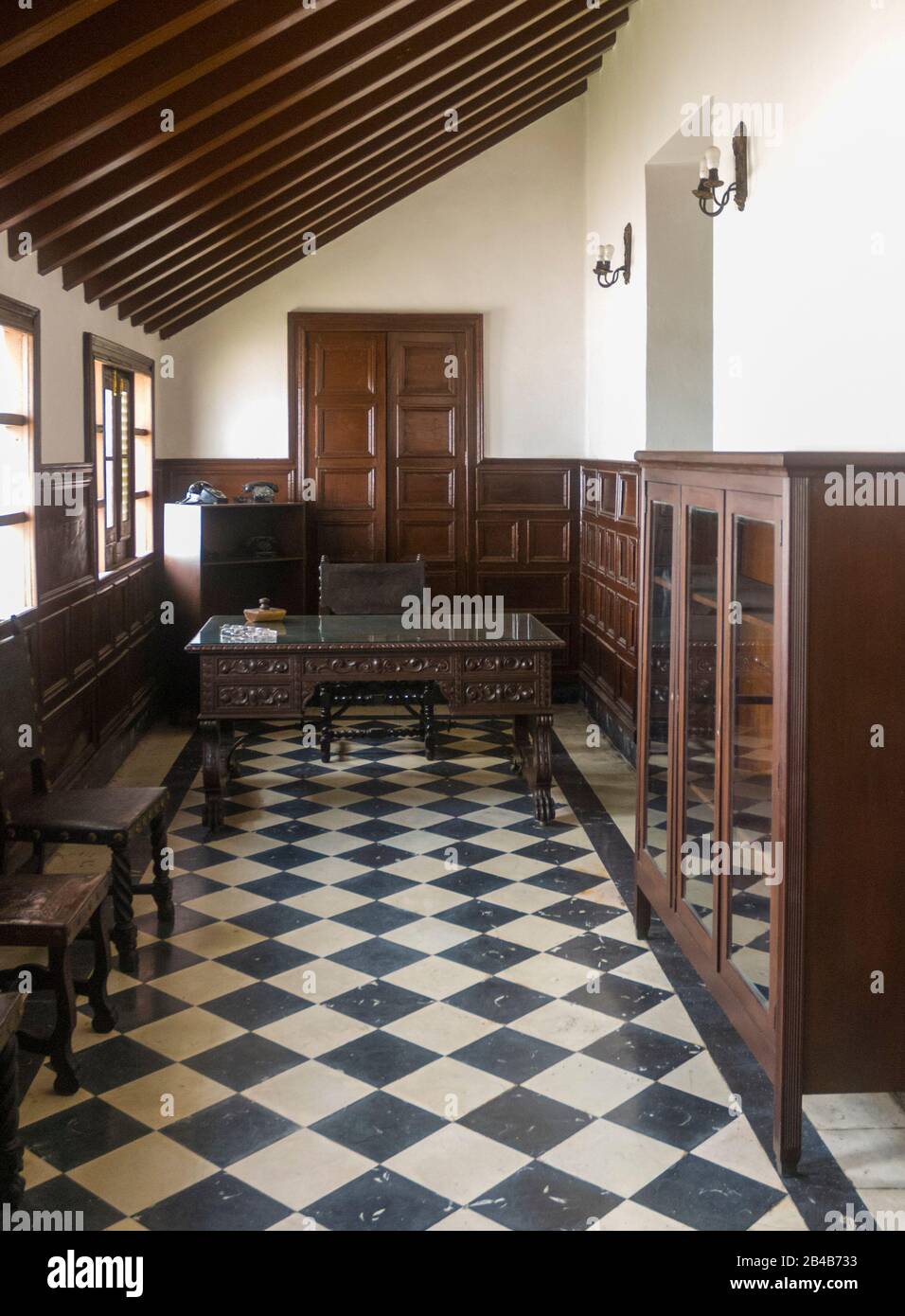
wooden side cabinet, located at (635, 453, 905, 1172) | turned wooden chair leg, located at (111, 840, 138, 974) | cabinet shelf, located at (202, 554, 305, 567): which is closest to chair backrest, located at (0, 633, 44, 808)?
turned wooden chair leg, located at (111, 840, 138, 974)

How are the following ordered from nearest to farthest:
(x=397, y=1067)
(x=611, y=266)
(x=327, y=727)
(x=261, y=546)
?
1. (x=397, y=1067)
2. (x=327, y=727)
3. (x=611, y=266)
4. (x=261, y=546)

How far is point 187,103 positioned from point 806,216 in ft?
7.61

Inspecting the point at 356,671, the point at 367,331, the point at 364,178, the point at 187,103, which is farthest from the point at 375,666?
the point at 367,331

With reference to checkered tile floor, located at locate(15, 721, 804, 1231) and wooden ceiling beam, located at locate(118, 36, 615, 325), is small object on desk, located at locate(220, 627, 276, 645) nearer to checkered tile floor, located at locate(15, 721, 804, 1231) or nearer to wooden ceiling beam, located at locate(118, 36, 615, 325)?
checkered tile floor, located at locate(15, 721, 804, 1231)

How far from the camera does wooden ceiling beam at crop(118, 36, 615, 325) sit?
7.52 meters

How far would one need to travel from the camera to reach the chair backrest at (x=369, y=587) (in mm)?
7340

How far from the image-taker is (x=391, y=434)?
9555mm

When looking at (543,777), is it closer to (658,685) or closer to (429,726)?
(429,726)

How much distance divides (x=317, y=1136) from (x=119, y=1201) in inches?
20.9

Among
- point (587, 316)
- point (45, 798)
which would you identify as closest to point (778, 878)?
point (45, 798)

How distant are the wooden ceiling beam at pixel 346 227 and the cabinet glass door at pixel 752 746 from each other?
648 cm

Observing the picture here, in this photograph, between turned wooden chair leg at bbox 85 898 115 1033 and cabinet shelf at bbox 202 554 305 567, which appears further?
cabinet shelf at bbox 202 554 305 567

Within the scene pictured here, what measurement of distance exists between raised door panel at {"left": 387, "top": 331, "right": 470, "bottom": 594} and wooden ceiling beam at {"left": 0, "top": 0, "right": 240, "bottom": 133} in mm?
5653

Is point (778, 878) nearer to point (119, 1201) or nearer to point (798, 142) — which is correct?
point (119, 1201)
